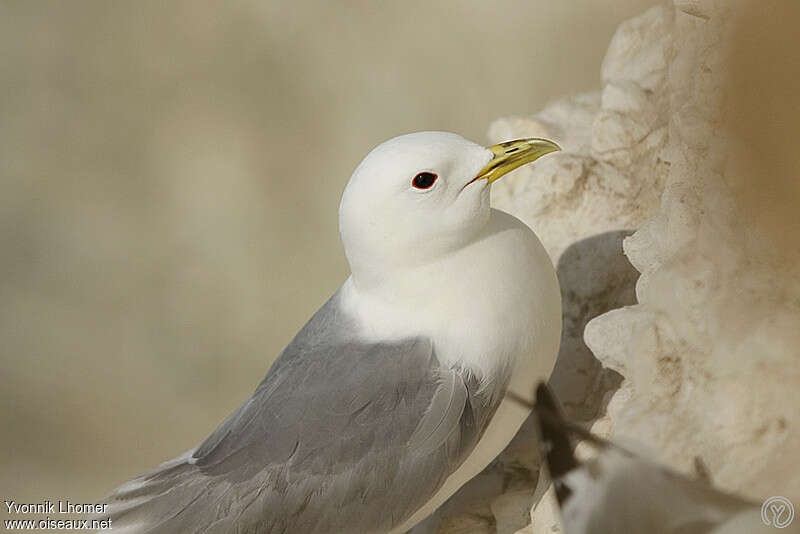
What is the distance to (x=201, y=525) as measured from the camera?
1584mm

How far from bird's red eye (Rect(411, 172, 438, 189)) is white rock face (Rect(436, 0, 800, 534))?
1.31ft

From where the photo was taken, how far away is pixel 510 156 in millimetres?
1670

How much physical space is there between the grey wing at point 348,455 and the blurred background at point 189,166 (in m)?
1.48

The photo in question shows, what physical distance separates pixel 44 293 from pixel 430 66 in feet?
5.94

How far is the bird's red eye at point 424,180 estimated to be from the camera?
160cm

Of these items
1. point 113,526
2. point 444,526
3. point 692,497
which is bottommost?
point 444,526

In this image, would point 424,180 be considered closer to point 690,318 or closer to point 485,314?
point 485,314

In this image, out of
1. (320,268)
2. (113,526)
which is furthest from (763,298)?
(320,268)

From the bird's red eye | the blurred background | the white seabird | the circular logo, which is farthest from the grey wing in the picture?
the blurred background

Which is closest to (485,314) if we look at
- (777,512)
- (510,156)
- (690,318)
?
(510,156)

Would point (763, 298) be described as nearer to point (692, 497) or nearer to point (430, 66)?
point (692, 497)

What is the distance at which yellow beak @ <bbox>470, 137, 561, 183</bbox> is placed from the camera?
5.43ft

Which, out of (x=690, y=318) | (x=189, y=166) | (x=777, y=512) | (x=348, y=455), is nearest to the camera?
(x=777, y=512)

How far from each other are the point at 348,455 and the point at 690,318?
0.67 m
